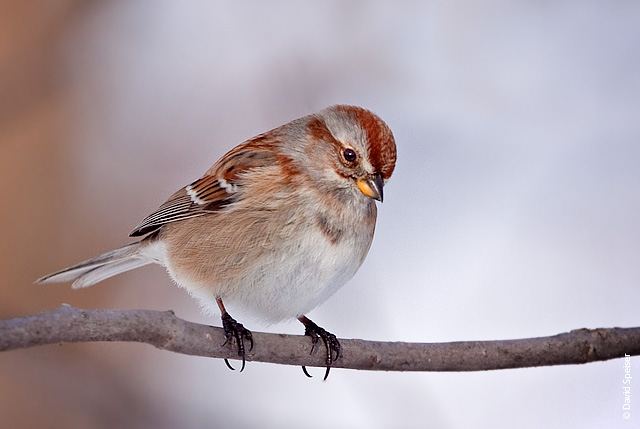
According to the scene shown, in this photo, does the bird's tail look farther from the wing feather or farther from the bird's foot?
the bird's foot

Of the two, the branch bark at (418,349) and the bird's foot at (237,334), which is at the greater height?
the branch bark at (418,349)

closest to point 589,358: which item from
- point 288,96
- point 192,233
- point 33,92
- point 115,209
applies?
point 192,233

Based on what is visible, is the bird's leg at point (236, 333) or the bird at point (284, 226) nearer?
the bird's leg at point (236, 333)

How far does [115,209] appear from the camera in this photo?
345 cm

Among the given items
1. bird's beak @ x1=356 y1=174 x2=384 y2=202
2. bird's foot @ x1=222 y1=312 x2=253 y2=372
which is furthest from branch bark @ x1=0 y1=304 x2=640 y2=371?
bird's beak @ x1=356 y1=174 x2=384 y2=202

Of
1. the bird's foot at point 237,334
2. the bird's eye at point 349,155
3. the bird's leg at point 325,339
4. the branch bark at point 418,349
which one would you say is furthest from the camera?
the bird's eye at point 349,155

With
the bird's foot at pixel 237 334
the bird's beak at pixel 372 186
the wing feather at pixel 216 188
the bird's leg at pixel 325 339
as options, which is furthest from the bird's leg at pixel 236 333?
the bird's beak at pixel 372 186

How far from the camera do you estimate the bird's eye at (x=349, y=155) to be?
2553 millimetres

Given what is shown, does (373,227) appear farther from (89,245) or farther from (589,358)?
(89,245)

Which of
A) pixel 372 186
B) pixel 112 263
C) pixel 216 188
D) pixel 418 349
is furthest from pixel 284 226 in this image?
pixel 112 263

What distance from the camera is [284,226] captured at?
2.48 meters

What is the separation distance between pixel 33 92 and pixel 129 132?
1.55ft

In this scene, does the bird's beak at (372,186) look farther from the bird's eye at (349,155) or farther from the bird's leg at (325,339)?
the bird's leg at (325,339)

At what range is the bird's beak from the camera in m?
2.45
